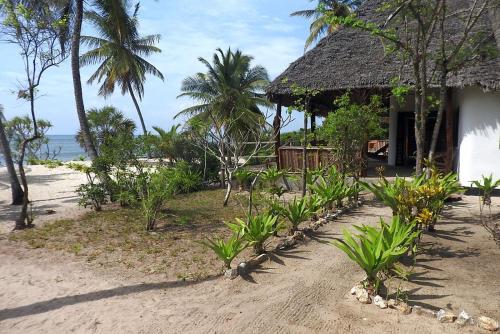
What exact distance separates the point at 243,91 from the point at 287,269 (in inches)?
785

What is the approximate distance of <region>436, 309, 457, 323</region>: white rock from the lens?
10.8 feet

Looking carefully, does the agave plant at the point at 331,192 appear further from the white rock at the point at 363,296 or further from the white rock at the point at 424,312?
the white rock at the point at 424,312

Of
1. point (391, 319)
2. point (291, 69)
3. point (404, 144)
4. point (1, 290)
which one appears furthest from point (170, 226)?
point (404, 144)

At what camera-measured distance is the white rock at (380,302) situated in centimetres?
360

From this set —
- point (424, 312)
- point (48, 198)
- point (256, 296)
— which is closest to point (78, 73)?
point (48, 198)

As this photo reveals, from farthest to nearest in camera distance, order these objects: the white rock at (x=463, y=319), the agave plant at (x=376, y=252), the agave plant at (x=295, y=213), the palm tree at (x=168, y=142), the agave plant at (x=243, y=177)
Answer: the palm tree at (x=168, y=142) → the agave plant at (x=243, y=177) → the agave plant at (x=295, y=213) → the agave plant at (x=376, y=252) → the white rock at (x=463, y=319)

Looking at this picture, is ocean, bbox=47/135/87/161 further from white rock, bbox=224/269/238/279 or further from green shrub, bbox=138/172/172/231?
white rock, bbox=224/269/238/279

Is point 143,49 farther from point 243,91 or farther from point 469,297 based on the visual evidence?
point 469,297

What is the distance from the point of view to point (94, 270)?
528cm

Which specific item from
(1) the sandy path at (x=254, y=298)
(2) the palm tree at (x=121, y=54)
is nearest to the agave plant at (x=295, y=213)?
(1) the sandy path at (x=254, y=298)

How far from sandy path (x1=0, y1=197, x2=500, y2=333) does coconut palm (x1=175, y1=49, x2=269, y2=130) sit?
18224 mm

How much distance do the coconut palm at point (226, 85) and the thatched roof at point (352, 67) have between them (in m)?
11.1

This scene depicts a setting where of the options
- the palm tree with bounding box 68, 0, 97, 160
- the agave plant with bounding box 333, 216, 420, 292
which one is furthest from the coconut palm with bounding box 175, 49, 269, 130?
the agave plant with bounding box 333, 216, 420, 292

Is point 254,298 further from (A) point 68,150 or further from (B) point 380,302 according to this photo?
(A) point 68,150
